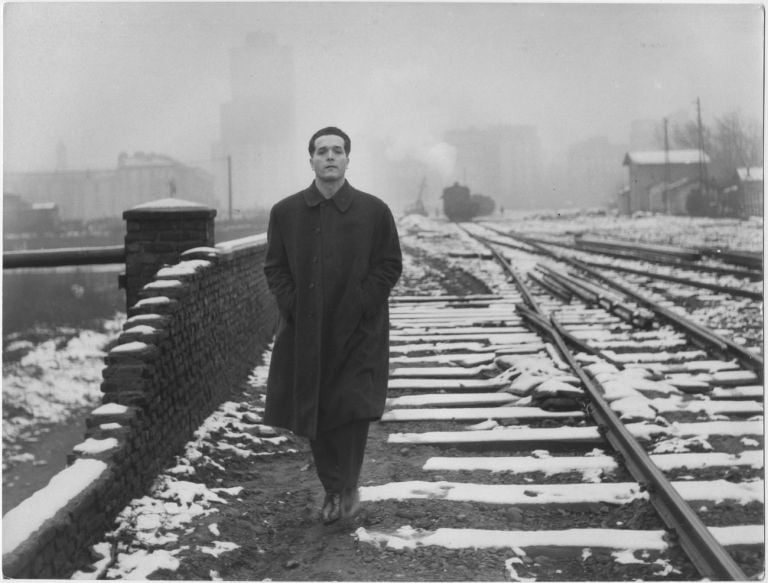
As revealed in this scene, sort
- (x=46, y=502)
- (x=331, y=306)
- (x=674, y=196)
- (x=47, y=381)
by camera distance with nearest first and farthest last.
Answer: (x=46, y=502) < (x=331, y=306) < (x=47, y=381) < (x=674, y=196)

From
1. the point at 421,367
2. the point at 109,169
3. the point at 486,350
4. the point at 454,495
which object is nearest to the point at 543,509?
the point at 454,495

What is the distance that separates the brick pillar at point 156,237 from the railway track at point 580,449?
80.2 inches

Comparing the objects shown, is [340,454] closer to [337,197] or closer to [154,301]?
[337,197]

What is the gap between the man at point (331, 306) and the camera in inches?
128

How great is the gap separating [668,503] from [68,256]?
4.70 m

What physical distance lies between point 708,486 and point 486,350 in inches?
142

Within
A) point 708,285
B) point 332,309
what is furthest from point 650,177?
point 332,309

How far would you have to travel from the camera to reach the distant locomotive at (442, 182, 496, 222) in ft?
124

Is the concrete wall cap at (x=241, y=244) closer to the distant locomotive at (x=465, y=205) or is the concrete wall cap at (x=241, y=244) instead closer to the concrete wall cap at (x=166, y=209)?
the concrete wall cap at (x=166, y=209)

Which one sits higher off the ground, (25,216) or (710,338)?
(25,216)

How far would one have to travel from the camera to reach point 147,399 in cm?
381

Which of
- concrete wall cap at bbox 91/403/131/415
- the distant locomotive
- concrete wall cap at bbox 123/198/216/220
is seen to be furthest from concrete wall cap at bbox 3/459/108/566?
the distant locomotive

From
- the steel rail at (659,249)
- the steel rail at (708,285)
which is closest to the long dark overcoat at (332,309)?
the steel rail at (708,285)

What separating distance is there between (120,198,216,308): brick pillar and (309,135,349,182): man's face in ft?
7.13
